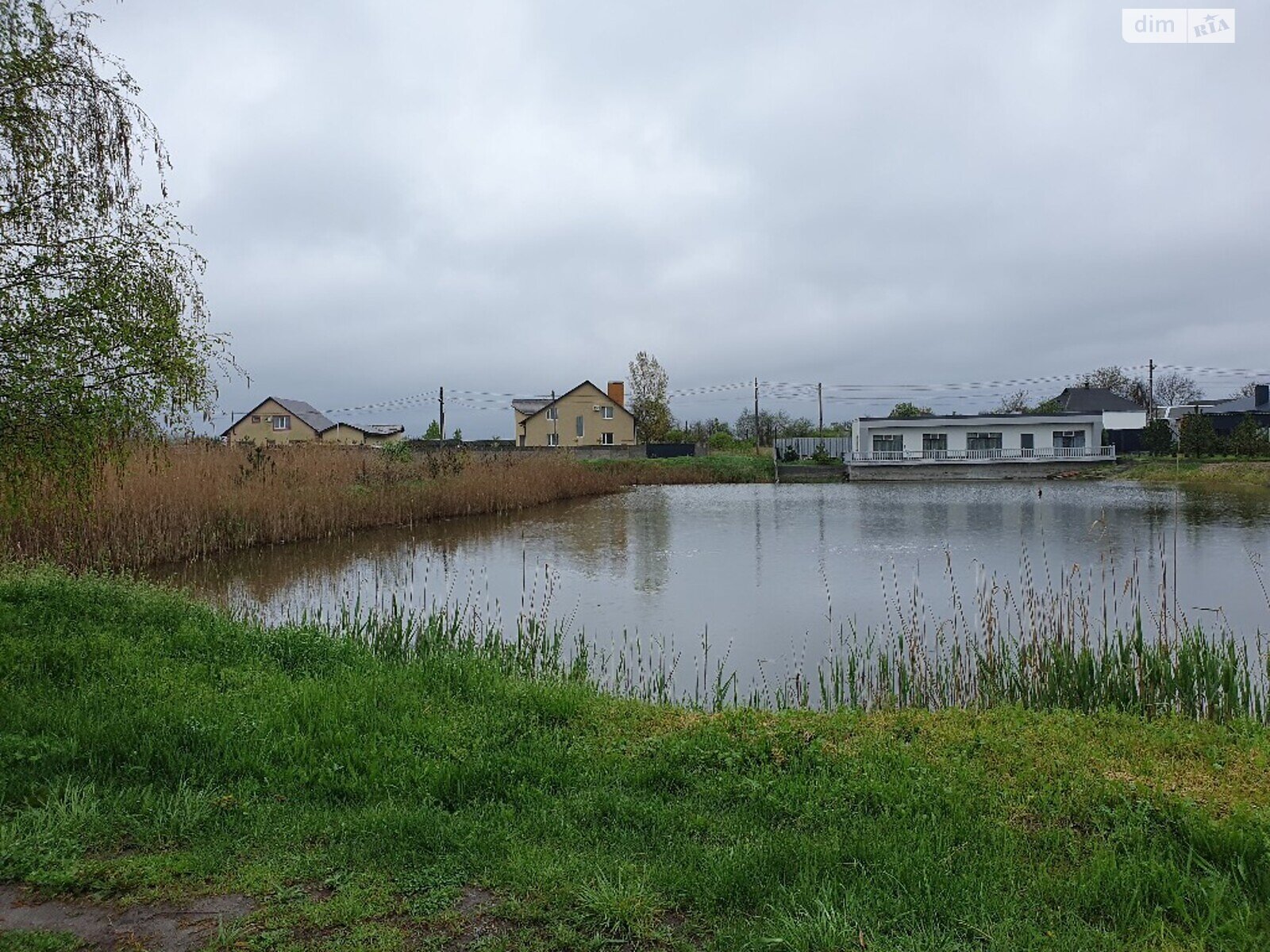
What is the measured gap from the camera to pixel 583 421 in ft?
194

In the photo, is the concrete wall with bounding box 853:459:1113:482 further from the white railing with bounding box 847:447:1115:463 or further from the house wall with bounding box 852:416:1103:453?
the house wall with bounding box 852:416:1103:453

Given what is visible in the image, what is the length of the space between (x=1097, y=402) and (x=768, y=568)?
51.3m

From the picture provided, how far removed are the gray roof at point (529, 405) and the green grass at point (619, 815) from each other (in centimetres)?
6216

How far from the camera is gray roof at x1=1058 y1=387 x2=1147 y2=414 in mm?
54825

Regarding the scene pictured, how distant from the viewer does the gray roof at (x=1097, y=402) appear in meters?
54.8

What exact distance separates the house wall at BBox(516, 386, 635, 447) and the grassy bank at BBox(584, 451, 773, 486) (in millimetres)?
13148

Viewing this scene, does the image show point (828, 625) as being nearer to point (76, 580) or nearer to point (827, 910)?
point (827, 910)

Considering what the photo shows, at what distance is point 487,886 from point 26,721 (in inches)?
113

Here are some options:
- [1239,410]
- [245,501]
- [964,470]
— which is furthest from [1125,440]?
[245,501]

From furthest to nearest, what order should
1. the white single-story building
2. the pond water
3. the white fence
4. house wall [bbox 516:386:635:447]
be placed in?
house wall [bbox 516:386:635:447]
the white fence
the white single-story building
the pond water

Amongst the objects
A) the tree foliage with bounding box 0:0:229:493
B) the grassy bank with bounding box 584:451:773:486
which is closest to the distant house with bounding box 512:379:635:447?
the grassy bank with bounding box 584:451:773:486

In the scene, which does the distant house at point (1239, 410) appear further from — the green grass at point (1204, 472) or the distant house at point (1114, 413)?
the green grass at point (1204, 472)

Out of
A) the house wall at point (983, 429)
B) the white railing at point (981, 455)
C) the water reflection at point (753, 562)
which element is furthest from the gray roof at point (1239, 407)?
the water reflection at point (753, 562)

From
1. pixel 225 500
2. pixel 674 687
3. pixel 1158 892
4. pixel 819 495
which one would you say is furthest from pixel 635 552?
pixel 819 495
